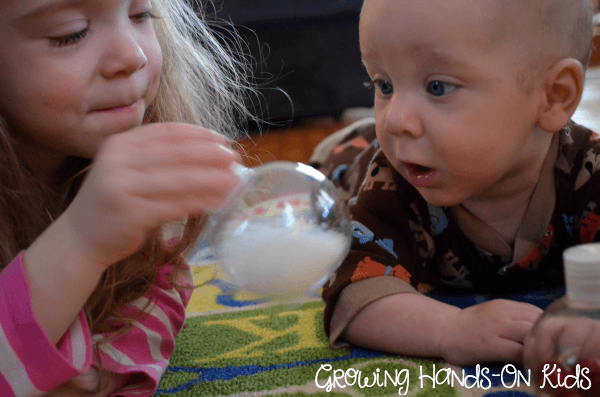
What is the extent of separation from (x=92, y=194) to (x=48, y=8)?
183 mm

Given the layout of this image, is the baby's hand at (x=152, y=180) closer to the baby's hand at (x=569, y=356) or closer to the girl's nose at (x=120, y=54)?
the girl's nose at (x=120, y=54)

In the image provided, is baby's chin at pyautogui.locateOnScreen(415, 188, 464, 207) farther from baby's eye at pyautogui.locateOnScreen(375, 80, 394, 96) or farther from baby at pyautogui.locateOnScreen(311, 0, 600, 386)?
baby's eye at pyautogui.locateOnScreen(375, 80, 394, 96)

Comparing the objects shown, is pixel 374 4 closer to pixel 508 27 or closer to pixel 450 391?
pixel 508 27

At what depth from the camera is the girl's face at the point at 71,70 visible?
0.50m

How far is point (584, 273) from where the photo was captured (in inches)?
14.8

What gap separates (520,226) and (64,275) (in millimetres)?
550

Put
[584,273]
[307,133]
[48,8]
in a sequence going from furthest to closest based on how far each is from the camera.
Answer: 1. [307,133]
2. [48,8]
3. [584,273]

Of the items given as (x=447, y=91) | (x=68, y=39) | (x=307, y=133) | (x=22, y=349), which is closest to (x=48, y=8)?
(x=68, y=39)

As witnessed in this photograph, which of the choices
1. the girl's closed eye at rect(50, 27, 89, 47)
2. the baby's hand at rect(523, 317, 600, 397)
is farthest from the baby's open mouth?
the girl's closed eye at rect(50, 27, 89, 47)

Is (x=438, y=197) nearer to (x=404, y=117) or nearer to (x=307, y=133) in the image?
(x=404, y=117)

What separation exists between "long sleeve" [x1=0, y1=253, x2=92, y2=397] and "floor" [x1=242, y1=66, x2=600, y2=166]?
120 centimetres

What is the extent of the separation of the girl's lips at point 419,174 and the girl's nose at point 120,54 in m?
0.31

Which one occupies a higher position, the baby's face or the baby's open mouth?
the baby's face

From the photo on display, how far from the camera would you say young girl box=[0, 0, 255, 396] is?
420mm
